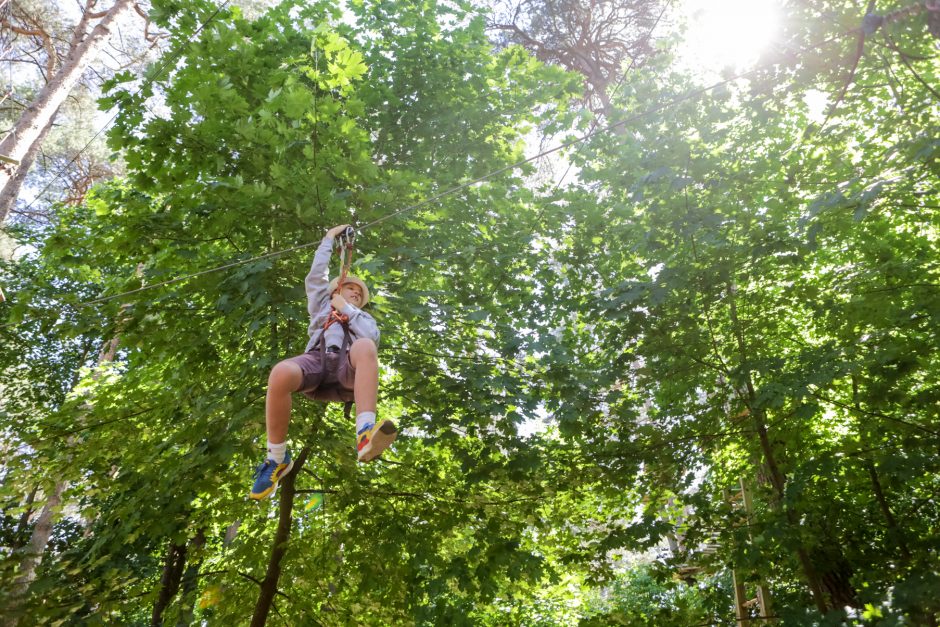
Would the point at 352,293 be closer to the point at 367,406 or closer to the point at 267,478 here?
the point at 367,406

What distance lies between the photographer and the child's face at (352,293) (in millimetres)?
3871

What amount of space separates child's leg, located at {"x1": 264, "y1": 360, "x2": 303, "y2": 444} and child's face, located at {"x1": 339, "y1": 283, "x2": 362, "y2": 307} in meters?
0.72

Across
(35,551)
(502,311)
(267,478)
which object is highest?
(502,311)

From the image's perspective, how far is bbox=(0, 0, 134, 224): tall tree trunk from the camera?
869 cm

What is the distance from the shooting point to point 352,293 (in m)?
3.91

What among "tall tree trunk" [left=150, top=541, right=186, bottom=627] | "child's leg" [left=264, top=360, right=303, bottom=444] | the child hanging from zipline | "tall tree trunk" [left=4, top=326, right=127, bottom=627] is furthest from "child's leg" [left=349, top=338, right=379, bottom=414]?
"tall tree trunk" [left=150, top=541, right=186, bottom=627]

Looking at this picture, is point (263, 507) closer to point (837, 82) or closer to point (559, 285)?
point (559, 285)

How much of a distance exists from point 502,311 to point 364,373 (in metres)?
2.73

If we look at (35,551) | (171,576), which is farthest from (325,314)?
(35,551)

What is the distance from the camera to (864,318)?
4750 mm

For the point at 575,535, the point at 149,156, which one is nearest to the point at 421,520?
the point at 575,535

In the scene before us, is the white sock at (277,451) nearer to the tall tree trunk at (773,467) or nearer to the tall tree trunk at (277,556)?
the tall tree trunk at (277,556)

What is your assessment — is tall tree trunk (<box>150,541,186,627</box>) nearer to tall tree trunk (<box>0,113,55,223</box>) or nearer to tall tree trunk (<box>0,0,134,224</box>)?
tall tree trunk (<box>0,113,55,223</box>)

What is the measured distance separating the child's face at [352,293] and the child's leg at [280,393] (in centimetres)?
72
